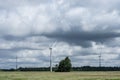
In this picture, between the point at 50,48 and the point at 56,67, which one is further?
the point at 56,67

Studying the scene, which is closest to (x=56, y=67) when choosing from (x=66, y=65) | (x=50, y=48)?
(x=66, y=65)

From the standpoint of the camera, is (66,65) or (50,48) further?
(66,65)

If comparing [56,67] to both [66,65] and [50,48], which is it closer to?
[66,65]

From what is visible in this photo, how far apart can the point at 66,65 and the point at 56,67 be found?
1225cm

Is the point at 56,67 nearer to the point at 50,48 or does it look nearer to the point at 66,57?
the point at 66,57

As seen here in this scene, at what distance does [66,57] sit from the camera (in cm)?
17025

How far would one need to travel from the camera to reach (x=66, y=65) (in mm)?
170000

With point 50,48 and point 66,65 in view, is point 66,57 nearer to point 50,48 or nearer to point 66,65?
point 66,65

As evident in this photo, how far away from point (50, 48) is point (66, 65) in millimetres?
24077

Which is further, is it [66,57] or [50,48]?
[66,57]

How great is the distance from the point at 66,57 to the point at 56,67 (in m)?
13.5

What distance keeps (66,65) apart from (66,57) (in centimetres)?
432

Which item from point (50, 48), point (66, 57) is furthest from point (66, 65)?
point (50, 48)
